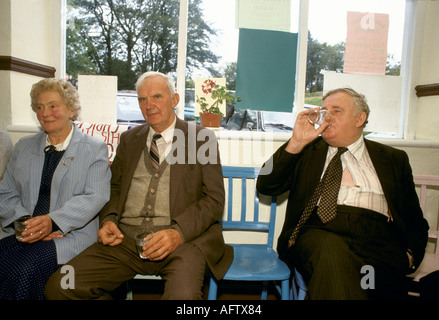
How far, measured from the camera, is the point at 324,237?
1.44 metres

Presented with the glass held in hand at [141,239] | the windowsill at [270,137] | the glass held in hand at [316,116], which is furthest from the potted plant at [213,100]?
the glass held in hand at [141,239]

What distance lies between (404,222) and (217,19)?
6.15 feet

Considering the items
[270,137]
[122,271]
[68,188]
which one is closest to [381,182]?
[270,137]

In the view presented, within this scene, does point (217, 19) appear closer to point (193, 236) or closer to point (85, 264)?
point (193, 236)

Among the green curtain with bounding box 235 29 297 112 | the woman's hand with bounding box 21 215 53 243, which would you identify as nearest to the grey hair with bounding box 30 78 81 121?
the woman's hand with bounding box 21 215 53 243

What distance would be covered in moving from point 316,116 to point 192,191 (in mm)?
798

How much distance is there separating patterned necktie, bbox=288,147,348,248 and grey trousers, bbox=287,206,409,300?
4 centimetres

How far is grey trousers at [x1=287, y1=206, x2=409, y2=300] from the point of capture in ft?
4.14

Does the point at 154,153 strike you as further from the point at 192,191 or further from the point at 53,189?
the point at 53,189

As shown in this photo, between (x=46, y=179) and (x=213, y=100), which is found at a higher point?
(x=213, y=100)

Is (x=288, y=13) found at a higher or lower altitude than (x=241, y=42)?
higher

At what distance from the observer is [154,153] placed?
169 centimetres

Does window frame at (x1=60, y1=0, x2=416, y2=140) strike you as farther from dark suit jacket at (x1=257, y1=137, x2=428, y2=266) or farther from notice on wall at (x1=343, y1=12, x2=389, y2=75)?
dark suit jacket at (x1=257, y1=137, x2=428, y2=266)
